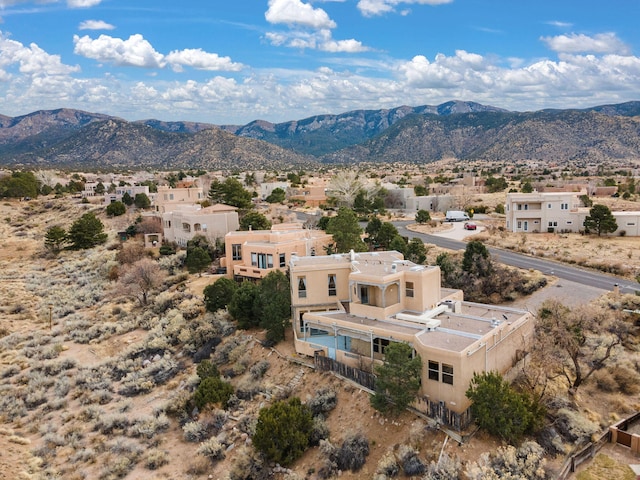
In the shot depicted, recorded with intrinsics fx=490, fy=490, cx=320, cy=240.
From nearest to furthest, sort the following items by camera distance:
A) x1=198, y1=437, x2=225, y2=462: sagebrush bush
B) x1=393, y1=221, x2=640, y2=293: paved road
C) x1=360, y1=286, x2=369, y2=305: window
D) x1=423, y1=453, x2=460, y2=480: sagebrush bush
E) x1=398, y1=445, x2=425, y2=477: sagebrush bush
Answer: x1=423, y1=453, x2=460, y2=480: sagebrush bush
x1=398, y1=445, x2=425, y2=477: sagebrush bush
x1=198, y1=437, x2=225, y2=462: sagebrush bush
x1=360, y1=286, x2=369, y2=305: window
x1=393, y1=221, x2=640, y2=293: paved road

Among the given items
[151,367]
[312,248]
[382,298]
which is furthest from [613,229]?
[151,367]

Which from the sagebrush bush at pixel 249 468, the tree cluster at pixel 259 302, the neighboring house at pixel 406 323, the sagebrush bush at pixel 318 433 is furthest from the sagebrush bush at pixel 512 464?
the tree cluster at pixel 259 302

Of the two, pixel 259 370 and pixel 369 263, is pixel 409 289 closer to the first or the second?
pixel 369 263

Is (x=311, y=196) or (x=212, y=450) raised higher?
(x=311, y=196)

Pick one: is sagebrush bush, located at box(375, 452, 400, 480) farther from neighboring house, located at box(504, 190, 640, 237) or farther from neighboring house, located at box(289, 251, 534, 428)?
neighboring house, located at box(504, 190, 640, 237)

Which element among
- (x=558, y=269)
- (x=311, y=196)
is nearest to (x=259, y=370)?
(x=558, y=269)

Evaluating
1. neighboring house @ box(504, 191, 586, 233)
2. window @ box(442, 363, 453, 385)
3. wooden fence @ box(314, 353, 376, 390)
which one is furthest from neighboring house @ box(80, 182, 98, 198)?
window @ box(442, 363, 453, 385)

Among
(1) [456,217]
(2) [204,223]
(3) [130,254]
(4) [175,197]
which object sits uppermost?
(4) [175,197]

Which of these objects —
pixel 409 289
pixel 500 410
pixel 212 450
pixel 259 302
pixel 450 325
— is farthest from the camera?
pixel 259 302
